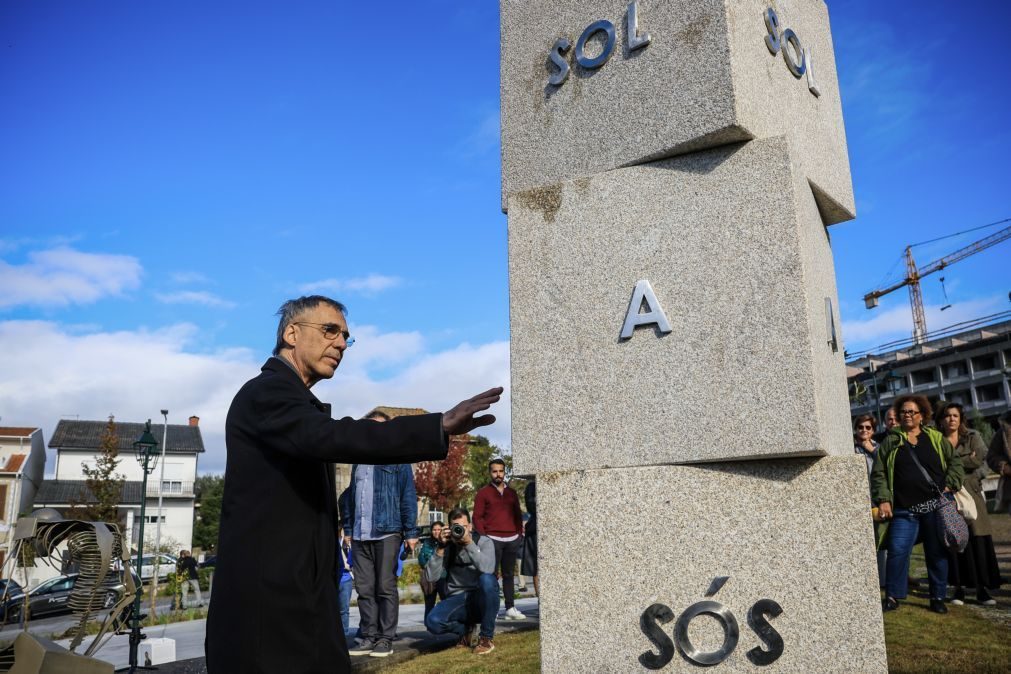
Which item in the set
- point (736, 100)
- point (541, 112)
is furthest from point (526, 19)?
point (736, 100)

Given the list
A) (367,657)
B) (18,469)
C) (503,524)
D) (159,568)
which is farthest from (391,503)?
(18,469)

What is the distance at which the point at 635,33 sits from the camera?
3.48 metres

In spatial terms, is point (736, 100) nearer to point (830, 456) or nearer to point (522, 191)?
point (522, 191)

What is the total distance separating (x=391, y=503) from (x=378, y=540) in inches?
12.8

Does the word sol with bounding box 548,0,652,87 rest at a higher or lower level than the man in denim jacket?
higher

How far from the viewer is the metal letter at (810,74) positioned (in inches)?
155

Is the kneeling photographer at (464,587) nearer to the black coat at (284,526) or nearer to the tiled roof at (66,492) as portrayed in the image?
the black coat at (284,526)

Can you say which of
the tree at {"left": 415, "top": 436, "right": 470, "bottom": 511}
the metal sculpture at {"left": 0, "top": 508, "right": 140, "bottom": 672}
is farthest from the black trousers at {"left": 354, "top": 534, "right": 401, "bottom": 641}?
the tree at {"left": 415, "top": 436, "right": 470, "bottom": 511}

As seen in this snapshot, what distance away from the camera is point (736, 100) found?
10.3 feet

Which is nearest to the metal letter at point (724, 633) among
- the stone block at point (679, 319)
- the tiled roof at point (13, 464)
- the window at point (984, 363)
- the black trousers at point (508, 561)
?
the stone block at point (679, 319)

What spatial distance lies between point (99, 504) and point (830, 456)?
111 feet

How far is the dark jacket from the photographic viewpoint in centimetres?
648

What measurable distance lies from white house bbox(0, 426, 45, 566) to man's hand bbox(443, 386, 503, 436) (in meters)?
43.2

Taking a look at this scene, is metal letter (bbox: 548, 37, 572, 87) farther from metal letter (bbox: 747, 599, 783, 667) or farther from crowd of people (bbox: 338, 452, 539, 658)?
crowd of people (bbox: 338, 452, 539, 658)
